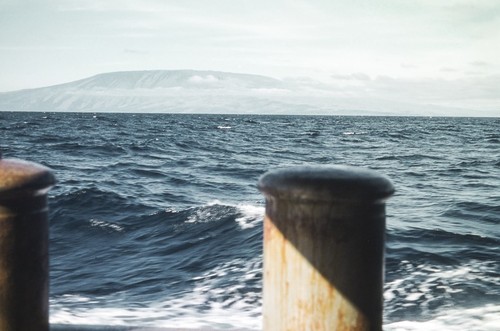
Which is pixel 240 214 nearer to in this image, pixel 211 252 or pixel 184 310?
pixel 211 252

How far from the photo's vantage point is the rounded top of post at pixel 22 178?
196cm

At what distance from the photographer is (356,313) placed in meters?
1.76

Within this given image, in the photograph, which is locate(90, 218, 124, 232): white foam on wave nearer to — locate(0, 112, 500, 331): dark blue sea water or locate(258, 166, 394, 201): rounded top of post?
locate(0, 112, 500, 331): dark blue sea water

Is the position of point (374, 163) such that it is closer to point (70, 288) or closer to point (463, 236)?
point (463, 236)

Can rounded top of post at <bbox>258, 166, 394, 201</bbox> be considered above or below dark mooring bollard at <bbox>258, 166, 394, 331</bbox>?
above

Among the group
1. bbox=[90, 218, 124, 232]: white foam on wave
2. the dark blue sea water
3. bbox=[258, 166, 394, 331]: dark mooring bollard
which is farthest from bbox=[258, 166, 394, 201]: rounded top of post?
bbox=[90, 218, 124, 232]: white foam on wave

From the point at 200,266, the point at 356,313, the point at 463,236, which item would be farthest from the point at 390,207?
the point at 356,313

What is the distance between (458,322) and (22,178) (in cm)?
469

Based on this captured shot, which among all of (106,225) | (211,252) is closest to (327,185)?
(211,252)

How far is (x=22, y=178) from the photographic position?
199 cm

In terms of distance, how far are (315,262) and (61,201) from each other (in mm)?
11186

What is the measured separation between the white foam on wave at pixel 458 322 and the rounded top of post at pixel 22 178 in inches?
159

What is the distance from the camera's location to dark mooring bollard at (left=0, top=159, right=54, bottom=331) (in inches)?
78.2

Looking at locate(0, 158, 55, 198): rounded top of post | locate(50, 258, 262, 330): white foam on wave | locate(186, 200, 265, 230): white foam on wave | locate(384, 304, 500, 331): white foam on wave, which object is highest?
locate(0, 158, 55, 198): rounded top of post
